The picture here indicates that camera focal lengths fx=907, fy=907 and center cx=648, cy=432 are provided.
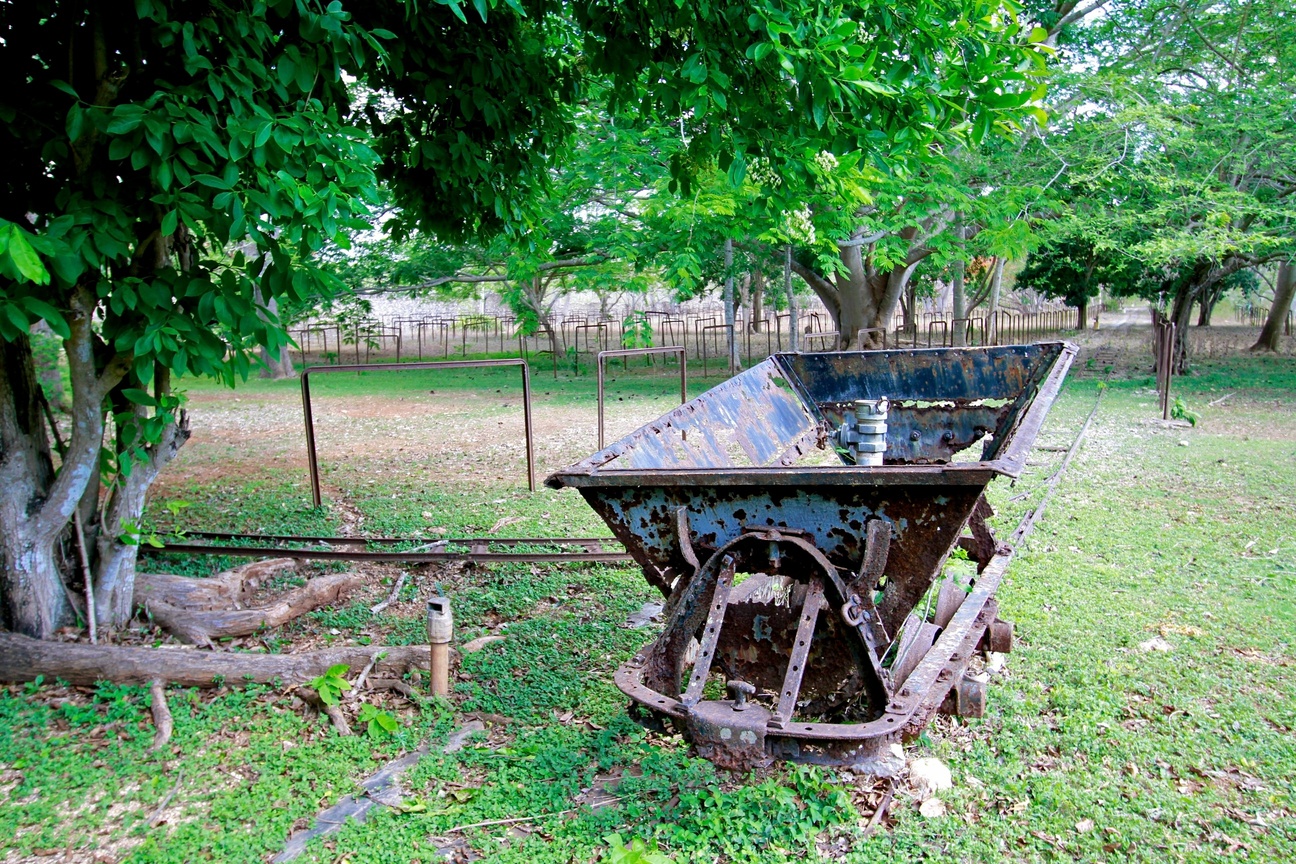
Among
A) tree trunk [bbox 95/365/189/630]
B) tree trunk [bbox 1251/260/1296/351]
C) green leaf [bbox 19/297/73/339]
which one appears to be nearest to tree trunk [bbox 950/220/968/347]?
tree trunk [bbox 1251/260/1296/351]

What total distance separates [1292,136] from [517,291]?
14057 millimetres

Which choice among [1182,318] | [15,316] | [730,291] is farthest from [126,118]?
[1182,318]

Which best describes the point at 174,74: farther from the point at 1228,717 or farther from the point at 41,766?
the point at 1228,717

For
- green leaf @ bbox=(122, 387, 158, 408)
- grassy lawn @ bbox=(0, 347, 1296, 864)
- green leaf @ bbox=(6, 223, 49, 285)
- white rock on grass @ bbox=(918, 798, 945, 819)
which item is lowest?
white rock on grass @ bbox=(918, 798, 945, 819)

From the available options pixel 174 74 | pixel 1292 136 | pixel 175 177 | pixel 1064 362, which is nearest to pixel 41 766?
pixel 175 177

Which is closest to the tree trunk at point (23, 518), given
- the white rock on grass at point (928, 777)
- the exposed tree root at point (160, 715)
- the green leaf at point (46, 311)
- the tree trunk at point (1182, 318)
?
the exposed tree root at point (160, 715)

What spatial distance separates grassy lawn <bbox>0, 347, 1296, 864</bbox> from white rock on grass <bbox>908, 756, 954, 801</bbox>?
5 centimetres

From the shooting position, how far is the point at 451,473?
8695 mm

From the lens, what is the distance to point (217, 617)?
15.1 ft

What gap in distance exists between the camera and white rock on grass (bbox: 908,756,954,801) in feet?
10.1

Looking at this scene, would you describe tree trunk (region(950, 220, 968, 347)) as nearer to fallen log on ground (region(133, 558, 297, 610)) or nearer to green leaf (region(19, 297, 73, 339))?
fallen log on ground (region(133, 558, 297, 610))

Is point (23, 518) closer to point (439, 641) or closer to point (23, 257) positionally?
point (23, 257)

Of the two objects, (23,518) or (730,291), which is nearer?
(23,518)

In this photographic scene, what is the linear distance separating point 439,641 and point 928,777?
1.98 m
